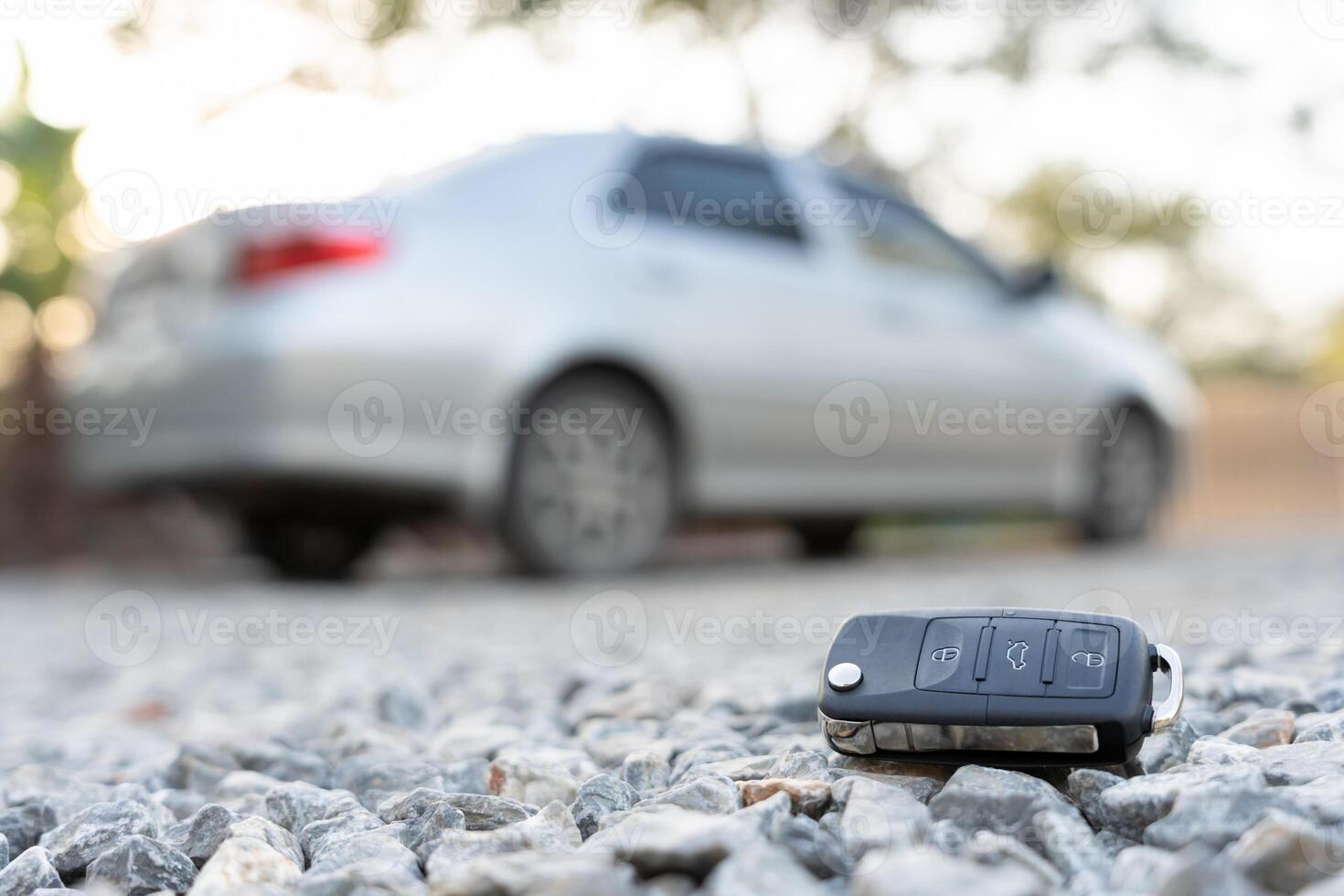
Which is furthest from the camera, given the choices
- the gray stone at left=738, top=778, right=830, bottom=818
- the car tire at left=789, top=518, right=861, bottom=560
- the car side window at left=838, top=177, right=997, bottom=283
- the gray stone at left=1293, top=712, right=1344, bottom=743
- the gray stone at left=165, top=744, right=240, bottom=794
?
the car tire at left=789, top=518, right=861, bottom=560

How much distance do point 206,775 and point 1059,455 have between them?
4.54m

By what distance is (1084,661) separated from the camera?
116cm

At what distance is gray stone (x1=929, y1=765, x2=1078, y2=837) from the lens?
1046 millimetres

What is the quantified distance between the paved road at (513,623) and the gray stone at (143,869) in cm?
86

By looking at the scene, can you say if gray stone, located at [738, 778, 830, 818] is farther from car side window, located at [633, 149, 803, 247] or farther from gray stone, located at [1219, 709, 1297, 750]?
car side window, located at [633, 149, 803, 247]

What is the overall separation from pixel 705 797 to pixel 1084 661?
0.39 metres

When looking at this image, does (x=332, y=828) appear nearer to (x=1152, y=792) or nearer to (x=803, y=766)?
(x=803, y=766)

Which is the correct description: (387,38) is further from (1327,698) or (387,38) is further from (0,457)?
(1327,698)

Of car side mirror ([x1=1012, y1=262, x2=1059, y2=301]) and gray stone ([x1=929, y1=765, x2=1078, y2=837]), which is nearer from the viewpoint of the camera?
gray stone ([x1=929, y1=765, x2=1078, y2=837])

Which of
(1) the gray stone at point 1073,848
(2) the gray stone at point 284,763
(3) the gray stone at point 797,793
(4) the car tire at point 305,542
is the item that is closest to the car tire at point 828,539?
(4) the car tire at point 305,542

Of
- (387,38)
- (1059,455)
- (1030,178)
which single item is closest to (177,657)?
(1059,455)

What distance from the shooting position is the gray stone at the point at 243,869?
1.04m

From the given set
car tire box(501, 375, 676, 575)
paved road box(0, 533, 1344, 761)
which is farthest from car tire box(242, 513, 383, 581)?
car tire box(501, 375, 676, 575)

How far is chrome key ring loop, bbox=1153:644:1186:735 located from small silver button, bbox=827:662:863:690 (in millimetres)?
283
